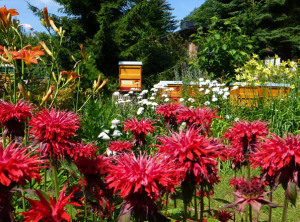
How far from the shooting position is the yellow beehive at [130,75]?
337 inches

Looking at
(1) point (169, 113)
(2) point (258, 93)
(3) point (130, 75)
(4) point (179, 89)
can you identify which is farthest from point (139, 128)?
(3) point (130, 75)

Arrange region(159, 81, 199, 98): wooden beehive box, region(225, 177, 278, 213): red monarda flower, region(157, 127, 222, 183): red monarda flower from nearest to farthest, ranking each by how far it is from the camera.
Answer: region(157, 127, 222, 183): red monarda flower, region(225, 177, 278, 213): red monarda flower, region(159, 81, 199, 98): wooden beehive box

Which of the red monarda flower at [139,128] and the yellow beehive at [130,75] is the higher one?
the yellow beehive at [130,75]

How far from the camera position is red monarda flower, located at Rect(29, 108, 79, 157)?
56.8 inches

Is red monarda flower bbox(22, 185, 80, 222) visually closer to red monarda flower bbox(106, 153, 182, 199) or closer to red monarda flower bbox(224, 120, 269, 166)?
red monarda flower bbox(106, 153, 182, 199)

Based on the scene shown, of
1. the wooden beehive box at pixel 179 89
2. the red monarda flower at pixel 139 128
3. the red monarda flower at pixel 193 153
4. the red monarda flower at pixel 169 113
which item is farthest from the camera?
the wooden beehive box at pixel 179 89

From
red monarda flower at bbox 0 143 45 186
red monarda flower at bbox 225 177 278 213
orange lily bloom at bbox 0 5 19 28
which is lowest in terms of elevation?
red monarda flower at bbox 225 177 278 213

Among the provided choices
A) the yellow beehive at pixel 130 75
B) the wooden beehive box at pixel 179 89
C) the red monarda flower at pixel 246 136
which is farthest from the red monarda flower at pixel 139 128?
the yellow beehive at pixel 130 75

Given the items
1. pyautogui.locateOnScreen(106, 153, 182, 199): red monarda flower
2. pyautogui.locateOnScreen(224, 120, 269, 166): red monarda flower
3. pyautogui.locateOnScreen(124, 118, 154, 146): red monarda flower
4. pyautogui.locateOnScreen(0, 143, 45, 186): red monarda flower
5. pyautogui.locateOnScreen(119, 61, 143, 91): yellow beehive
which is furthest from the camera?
pyautogui.locateOnScreen(119, 61, 143, 91): yellow beehive

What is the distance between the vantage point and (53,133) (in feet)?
4.78

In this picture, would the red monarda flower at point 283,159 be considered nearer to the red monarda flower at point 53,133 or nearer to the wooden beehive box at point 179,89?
the red monarda flower at point 53,133

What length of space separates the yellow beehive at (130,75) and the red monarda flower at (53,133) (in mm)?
7067

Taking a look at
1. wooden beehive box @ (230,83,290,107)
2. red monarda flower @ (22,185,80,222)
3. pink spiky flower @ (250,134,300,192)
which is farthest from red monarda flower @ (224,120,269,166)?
wooden beehive box @ (230,83,290,107)

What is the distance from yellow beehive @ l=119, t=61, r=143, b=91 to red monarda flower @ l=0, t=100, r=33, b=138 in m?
6.77
